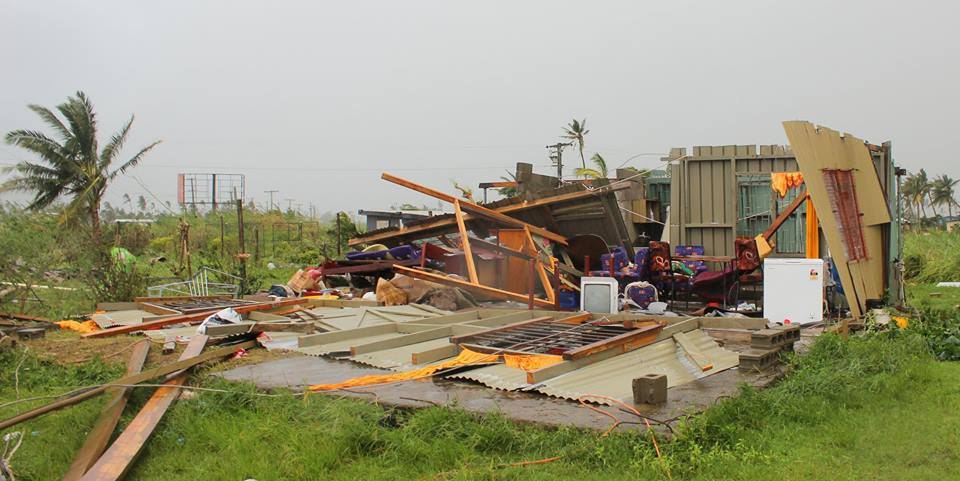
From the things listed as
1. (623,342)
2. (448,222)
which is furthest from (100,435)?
(448,222)

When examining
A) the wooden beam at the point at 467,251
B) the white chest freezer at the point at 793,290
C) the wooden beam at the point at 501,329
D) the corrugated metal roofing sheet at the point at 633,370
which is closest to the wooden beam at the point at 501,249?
the wooden beam at the point at 467,251

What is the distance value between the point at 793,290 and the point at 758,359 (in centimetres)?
320

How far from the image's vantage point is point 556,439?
13.4 ft

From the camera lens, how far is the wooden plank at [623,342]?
5.59m

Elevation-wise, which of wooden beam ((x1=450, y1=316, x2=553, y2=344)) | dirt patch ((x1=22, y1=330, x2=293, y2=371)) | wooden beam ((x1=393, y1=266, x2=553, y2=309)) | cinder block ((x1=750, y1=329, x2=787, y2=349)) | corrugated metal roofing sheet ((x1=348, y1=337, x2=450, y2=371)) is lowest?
dirt patch ((x1=22, y1=330, x2=293, y2=371))

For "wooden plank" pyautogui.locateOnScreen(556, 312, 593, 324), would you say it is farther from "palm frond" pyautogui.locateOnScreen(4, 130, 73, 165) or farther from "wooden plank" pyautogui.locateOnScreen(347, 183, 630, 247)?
"palm frond" pyautogui.locateOnScreen(4, 130, 73, 165)

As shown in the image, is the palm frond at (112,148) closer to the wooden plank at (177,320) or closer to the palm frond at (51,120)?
the palm frond at (51,120)

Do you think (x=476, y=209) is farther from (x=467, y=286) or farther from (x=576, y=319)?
(x=576, y=319)

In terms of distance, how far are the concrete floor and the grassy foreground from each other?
0.16 meters

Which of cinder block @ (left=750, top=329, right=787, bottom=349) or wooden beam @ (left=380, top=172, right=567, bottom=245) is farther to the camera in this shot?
wooden beam @ (left=380, top=172, right=567, bottom=245)

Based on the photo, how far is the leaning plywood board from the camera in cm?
785

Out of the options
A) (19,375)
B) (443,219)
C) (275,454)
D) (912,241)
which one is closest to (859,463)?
(275,454)

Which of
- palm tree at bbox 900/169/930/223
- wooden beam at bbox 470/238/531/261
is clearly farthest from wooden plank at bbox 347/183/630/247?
palm tree at bbox 900/169/930/223

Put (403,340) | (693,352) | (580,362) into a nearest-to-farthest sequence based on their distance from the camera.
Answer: (580,362), (693,352), (403,340)
